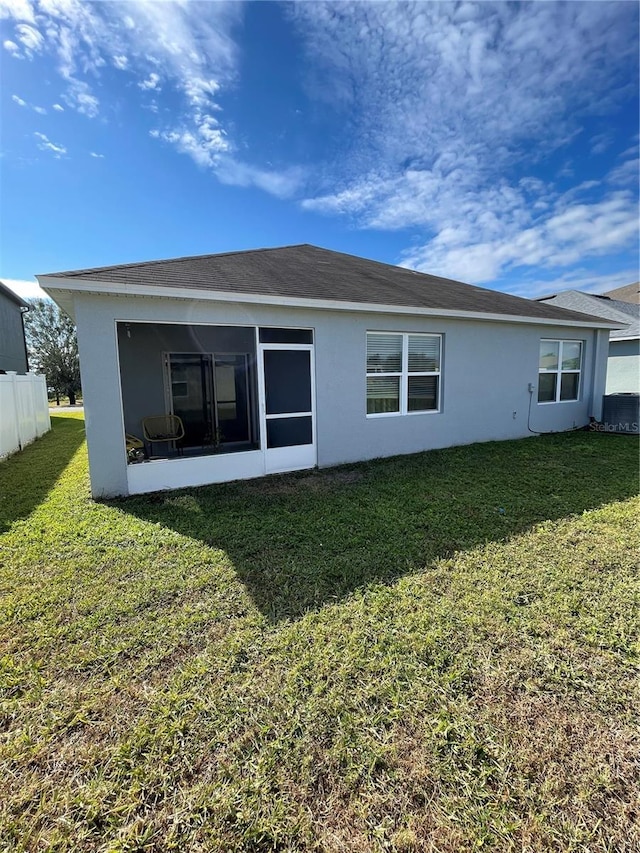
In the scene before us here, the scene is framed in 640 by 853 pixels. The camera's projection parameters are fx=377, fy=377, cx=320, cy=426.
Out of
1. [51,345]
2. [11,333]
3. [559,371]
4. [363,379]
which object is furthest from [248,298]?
[51,345]

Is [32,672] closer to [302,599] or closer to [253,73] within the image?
[302,599]

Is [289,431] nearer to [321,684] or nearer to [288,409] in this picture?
[288,409]

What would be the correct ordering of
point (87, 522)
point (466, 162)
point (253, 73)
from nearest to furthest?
point (87, 522) < point (253, 73) < point (466, 162)

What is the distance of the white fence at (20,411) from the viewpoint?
8.88 meters

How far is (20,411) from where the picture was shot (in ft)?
33.2

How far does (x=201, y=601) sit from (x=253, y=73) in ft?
34.5

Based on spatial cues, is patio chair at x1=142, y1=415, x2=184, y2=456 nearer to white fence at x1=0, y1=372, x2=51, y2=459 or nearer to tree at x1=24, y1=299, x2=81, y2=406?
white fence at x1=0, y1=372, x2=51, y2=459

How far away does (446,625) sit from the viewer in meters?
2.77

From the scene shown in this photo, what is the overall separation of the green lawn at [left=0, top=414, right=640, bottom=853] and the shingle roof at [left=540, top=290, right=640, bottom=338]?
15.2m

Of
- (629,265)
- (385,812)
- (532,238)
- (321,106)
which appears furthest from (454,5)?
(629,265)

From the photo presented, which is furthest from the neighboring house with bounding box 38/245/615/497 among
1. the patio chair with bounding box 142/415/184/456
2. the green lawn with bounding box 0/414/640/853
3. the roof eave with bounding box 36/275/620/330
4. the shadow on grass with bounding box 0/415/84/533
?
the green lawn with bounding box 0/414/640/853

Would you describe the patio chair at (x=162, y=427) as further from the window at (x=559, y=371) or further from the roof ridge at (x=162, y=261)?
the window at (x=559, y=371)

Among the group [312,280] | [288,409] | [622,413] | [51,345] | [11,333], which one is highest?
[51,345]

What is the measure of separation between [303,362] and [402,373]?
2.27 metres
